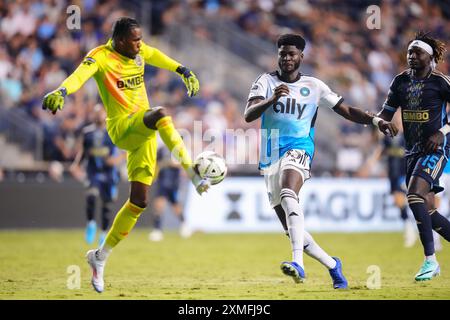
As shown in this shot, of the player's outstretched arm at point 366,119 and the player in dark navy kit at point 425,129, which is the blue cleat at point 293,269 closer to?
the player's outstretched arm at point 366,119

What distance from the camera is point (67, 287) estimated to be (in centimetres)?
968

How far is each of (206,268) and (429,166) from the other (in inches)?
150

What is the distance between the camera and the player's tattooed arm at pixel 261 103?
895 cm

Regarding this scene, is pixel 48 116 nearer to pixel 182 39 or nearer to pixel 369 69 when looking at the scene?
pixel 182 39

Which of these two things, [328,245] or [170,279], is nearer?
[170,279]

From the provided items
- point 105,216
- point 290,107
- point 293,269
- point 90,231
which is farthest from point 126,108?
point 90,231

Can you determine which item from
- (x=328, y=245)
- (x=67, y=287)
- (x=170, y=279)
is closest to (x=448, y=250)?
(x=328, y=245)

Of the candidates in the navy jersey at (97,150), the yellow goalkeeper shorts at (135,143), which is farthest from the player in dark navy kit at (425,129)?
the navy jersey at (97,150)

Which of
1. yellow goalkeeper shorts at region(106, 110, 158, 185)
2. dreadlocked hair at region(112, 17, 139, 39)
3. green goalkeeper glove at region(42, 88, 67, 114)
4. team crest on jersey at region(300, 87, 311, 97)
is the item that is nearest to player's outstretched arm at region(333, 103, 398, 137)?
team crest on jersey at region(300, 87, 311, 97)

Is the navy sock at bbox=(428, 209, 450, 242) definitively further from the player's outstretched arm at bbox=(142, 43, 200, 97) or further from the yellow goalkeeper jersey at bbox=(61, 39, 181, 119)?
the yellow goalkeeper jersey at bbox=(61, 39, 181, 119)

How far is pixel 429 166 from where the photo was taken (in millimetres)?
10172

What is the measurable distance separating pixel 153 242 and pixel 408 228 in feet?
17.1
